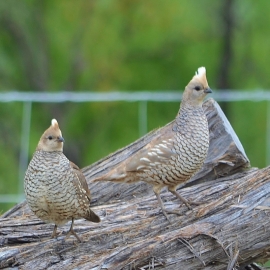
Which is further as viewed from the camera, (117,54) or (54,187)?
(117,54)

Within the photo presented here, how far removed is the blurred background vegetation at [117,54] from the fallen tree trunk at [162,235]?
893 centimetres

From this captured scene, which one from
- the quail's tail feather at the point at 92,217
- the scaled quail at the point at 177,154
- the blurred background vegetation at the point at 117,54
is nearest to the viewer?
the quail's tail feather at the point at 92,217

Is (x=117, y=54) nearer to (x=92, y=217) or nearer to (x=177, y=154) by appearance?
(x=177, y=154)

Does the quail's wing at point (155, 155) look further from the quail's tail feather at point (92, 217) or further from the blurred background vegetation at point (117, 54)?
the blurred background vegetation at point (117, 54)

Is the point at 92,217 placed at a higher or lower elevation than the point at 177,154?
lower

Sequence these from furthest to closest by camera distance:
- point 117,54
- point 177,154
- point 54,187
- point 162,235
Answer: point 117,54
point 177,154
point 54,187
point 162,235

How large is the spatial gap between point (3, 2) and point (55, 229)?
1091cm

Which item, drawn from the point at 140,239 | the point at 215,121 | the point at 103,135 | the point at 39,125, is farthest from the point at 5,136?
the point at 140,239

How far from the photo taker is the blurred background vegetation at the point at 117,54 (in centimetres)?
1534

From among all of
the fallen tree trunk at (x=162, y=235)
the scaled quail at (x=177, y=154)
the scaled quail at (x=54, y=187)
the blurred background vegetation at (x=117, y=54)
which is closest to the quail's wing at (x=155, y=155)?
the scaled quail at (x=177, y=154)

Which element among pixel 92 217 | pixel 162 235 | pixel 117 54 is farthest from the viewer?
pixel 117 54

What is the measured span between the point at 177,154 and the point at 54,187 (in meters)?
0.98

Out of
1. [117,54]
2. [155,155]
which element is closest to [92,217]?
[155,155]

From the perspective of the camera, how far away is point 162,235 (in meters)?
5.19
